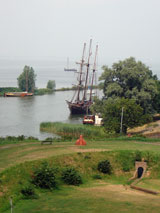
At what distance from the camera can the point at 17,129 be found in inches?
A: 2564

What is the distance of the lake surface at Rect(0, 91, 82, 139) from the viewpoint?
211ft

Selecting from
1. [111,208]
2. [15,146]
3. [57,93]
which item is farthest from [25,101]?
[111,208]

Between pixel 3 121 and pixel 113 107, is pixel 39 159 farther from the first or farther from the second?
pixel 3 121

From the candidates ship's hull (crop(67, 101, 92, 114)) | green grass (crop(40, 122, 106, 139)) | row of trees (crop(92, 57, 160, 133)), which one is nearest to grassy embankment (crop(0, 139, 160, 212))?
green grass (crop(40, 122, 106, 139))

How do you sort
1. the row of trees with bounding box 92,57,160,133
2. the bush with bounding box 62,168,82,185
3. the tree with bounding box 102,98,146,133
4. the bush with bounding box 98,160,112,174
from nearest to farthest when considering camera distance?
the bush with bounding box 62,168,82,185 → the bush with bounding box 98,160,112,174 → the tree with bounding box 102,98,146,133 → the row of trees with bounding box 92,57,160,133

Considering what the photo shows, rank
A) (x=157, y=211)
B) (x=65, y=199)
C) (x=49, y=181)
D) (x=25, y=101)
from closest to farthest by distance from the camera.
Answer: (x=157, y=211) → (x=65, y=199) → (x=49, y=181) → (x=25, y=101)

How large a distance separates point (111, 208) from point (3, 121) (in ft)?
174

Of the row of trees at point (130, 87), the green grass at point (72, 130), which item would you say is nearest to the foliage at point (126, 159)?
the green grass at point (72, 130)

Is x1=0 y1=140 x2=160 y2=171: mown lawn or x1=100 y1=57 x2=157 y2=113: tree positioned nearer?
x1=0 y1=140 x2=160 y2=171: mown lawn

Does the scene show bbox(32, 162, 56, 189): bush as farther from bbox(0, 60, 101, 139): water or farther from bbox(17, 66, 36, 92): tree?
bbox(17, 66, 36, 92): tree

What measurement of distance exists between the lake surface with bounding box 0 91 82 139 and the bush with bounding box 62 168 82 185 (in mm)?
30247

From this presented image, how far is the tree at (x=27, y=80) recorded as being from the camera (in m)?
118

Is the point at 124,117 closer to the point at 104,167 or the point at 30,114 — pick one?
the point at 104,167

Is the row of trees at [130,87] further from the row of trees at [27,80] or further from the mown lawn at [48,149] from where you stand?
the row of trees at [27,80]
